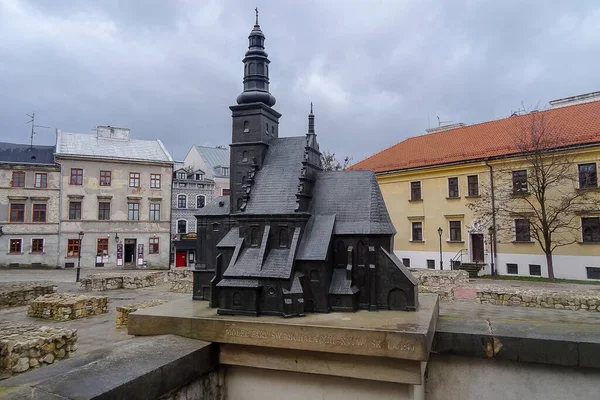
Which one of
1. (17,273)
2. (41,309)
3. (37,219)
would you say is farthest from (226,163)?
(41,309)

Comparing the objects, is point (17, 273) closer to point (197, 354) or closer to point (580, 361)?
point (197, 354)

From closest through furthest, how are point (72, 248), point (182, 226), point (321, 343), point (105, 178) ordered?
point (321, 343) < point (72, 248) < point (105, 178) < point (182, 226)

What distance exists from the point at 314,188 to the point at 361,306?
9.74 ft

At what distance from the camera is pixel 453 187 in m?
A: 30.8

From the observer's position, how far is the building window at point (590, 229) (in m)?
24.1

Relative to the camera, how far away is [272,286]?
761cm

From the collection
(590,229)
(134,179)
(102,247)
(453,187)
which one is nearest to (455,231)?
(453,187)

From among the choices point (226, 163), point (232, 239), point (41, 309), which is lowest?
point (41, 309)

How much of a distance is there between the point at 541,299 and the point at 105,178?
36.5m

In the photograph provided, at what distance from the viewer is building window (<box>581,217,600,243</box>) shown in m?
24.1

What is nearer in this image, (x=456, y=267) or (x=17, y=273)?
(x=456, y=267)

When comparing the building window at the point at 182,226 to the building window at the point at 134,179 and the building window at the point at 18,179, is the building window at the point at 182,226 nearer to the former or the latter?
the building window at the point at 134,179

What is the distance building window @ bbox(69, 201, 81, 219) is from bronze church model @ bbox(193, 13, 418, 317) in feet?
106

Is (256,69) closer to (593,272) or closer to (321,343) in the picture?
(321,343)
